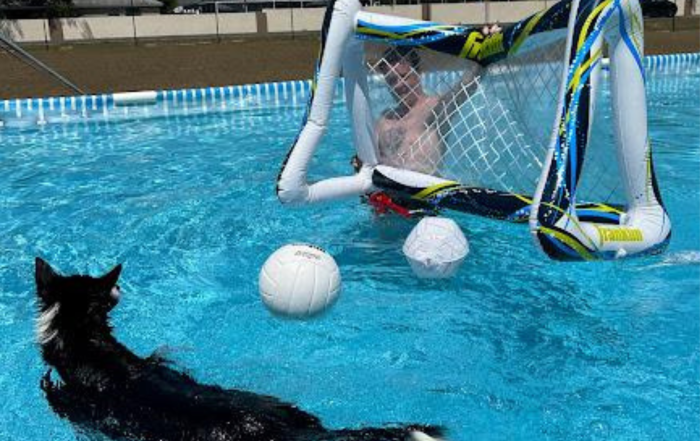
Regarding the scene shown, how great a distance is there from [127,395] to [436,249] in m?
2.22

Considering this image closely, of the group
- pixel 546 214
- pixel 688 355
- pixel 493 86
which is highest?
pixel 493 86

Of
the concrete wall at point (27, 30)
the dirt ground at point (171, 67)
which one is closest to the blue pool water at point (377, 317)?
the dirt ground at point (171, 67)

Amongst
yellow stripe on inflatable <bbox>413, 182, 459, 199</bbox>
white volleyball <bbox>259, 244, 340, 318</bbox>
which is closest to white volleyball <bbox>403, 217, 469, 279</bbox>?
yellow stripe on inflatable <bbox>413, 182, 459, 199</bbox>

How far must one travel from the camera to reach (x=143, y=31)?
37.6m

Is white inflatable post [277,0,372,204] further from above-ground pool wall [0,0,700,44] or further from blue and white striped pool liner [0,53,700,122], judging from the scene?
above-ground pool wall [0,0,700,44]

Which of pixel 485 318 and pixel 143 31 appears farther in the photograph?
pixel 143 31

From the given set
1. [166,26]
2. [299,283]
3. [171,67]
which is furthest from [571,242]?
[166,26]

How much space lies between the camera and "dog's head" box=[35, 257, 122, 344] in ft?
10.5

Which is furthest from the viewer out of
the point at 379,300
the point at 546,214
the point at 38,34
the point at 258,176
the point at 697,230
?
the point at 38,34

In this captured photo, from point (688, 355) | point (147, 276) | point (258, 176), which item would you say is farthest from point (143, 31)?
point (688, 355)

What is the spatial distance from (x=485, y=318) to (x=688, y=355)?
1123mm

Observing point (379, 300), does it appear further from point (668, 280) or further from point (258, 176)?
point (258, 176)

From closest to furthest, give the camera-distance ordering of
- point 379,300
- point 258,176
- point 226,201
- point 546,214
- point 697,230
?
point 546,214 < point 379,300 < point 697,230 < point 226,201 < point 258,176

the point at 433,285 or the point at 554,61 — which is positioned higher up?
the point at 554,61
